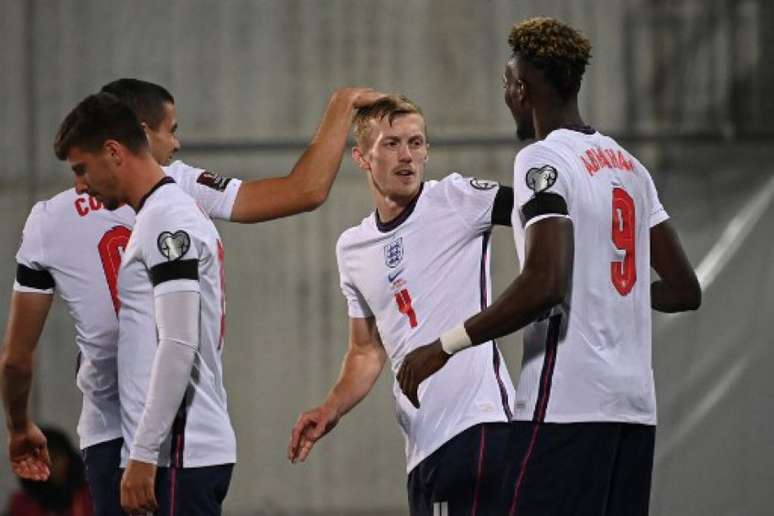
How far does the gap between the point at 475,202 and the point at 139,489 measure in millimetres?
A: 1568

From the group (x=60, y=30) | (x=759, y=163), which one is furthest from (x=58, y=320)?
(x=759, y=163)

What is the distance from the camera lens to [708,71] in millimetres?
8398

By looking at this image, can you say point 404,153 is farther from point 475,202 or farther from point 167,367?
point 167,367

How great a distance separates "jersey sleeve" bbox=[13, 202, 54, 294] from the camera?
14.6 ft

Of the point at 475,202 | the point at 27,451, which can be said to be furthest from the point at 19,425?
the point at 475,202

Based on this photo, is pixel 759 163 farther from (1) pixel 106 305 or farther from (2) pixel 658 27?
(1) pixel 106 305

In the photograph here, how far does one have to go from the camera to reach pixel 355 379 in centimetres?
495

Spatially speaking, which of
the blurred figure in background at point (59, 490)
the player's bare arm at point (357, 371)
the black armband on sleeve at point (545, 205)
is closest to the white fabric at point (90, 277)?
the player's bare arm at point (357, 371)

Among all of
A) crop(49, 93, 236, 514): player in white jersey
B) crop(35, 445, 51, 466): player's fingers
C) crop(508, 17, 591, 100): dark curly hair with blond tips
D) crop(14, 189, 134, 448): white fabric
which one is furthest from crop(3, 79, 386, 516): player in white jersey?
crop(508, 17, 591, 100): dark curly hair with blond tips

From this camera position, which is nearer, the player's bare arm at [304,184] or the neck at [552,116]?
the neck at [552,116]

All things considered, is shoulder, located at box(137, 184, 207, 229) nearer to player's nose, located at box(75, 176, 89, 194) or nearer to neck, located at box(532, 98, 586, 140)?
player's nose, located at box(75, 176, 89, 194)

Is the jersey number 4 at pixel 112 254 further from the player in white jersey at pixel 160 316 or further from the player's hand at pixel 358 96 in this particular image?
the player's hand at pixel 358 96

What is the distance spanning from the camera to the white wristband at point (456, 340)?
355 centimetres

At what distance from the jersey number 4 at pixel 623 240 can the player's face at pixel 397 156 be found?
4.12 ft
